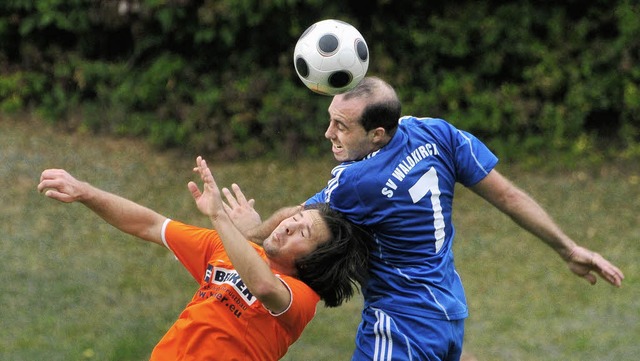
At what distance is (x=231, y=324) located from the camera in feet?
14.1

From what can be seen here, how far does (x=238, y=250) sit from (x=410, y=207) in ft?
2.96

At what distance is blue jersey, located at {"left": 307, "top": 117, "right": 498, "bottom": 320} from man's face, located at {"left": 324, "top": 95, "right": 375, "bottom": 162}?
2.0 inches

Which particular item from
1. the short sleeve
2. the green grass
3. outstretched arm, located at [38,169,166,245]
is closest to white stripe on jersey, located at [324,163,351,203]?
the short sleeve

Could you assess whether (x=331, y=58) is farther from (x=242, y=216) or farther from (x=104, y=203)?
(x=104, y=203)

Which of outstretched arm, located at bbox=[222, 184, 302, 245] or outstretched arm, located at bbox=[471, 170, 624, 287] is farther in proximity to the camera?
outstretched arm, located at bbox=[471, 170, 624, 287]

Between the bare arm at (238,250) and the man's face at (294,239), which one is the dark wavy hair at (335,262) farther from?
the bare arm at (238,250)

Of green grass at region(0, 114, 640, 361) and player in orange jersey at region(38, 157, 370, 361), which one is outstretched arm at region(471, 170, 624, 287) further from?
green grass at region(0, 114, 640, 361)

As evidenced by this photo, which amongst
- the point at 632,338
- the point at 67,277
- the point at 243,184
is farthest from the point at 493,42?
the point at 67,277

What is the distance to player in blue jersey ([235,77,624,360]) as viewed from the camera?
4547 millimetres

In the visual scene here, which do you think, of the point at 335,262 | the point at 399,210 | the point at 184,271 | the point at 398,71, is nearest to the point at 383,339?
the point at 335,262

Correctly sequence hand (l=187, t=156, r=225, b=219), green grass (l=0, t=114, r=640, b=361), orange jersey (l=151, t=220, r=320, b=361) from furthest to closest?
1. green grass (l=0, t=114, r=640, b=361)
2. orange jersey (l=151, t=220, r=320, b=361)
3. hand (l=187, t=156, r=225, b=219)

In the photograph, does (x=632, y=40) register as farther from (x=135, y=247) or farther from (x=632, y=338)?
(x=135, y=247)

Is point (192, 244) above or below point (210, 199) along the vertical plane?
below

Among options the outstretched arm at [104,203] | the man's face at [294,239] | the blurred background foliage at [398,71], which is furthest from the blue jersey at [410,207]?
the blurred background foliage at [398,71]
